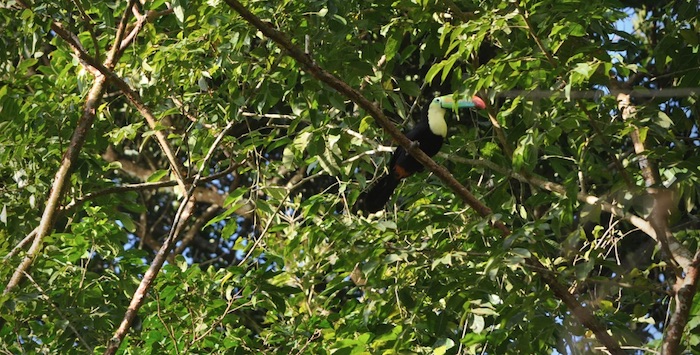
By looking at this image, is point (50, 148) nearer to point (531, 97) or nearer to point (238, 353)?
point (238, 353)

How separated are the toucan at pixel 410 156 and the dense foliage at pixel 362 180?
261 mm

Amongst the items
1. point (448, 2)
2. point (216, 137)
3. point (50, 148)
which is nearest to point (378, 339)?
point (216, 137)

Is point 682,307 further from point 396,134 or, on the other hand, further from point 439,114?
point 439,114

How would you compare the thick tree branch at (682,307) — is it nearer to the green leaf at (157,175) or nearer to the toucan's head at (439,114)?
the toucan's head at (439,114)

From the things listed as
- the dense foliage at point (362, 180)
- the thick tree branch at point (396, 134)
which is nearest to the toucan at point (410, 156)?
the dense foliage at point (362, 180)

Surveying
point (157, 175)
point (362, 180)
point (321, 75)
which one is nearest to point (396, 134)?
point (321, 75)

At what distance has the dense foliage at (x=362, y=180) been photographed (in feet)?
13.0

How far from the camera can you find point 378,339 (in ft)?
14.0

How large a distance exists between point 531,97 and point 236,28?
1.22 m

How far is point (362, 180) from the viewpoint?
4.34 metres

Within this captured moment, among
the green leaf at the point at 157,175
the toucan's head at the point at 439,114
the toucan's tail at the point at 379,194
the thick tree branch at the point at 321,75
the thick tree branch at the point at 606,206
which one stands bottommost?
the toucan's tail at the point at 379,194

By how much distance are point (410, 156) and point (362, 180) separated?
1.23 m

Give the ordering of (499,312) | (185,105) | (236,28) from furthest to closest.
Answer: (185,105)
(236,28)
(499,312)

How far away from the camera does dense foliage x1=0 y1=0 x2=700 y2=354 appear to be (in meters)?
→ 3.95
